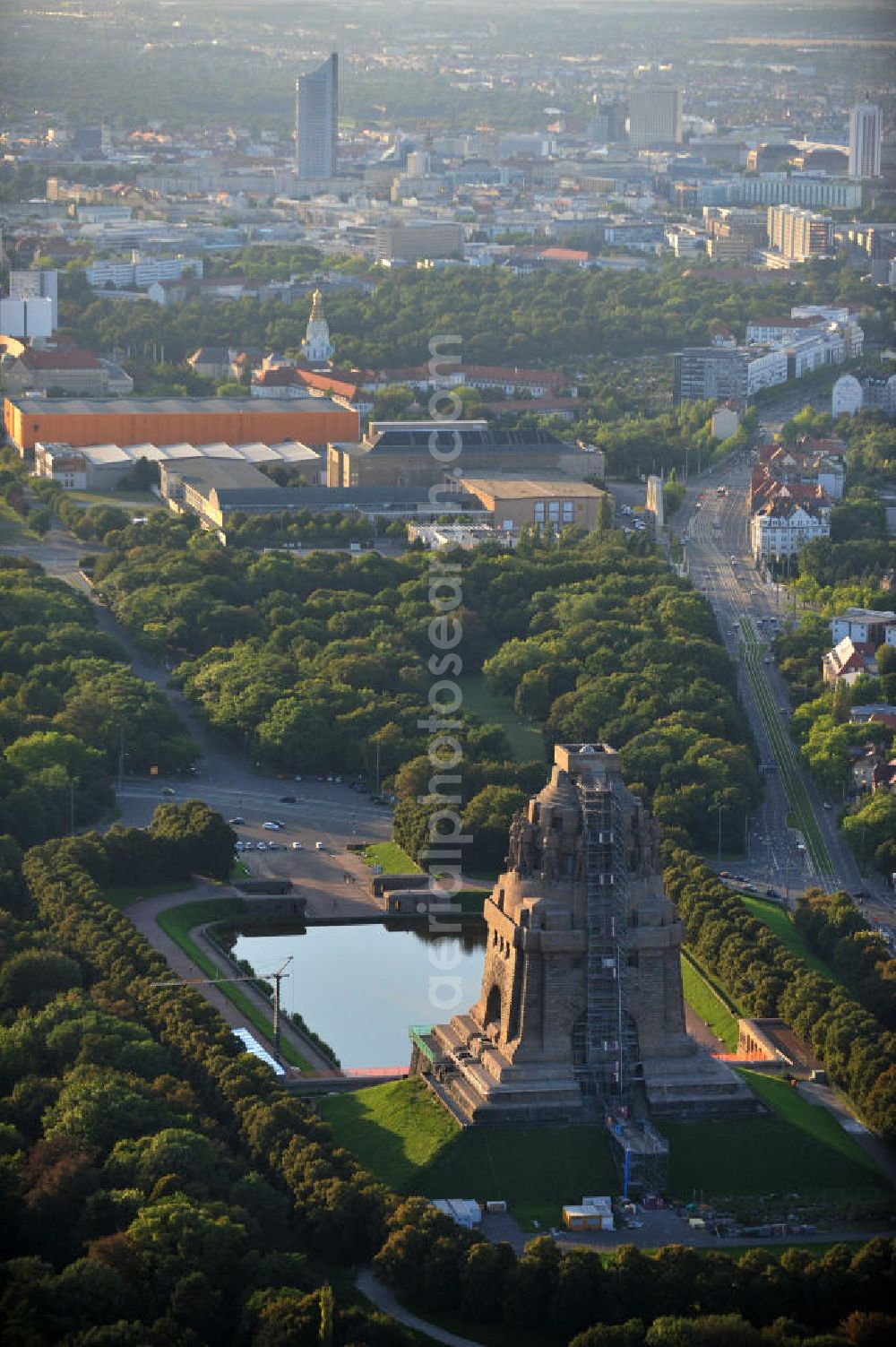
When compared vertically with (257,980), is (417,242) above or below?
below

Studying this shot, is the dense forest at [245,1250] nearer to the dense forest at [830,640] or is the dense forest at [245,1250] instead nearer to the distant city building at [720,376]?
the dense forest at [830,640]

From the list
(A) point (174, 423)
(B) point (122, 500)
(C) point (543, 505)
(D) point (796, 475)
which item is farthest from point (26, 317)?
(C) point (543, 505)

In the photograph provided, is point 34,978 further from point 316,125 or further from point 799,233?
point 316,125

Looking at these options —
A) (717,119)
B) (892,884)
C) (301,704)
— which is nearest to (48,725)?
(301,704)

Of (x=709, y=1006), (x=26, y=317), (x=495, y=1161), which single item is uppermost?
(x=495, y=1161)

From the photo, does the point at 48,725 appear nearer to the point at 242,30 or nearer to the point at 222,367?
the point at 222,367

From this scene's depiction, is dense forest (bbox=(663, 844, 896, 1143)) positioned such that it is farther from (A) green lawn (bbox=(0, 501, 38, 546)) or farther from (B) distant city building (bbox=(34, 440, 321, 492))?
(B) distant city building (bbox=(34, 440, 321, 492))

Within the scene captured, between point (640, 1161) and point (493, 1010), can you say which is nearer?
point (640, 1161)

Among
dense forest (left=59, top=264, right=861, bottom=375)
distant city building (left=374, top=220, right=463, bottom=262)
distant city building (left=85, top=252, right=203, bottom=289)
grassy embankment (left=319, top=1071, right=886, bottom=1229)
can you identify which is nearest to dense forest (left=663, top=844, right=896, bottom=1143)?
grassy embankment (left=319, top=1071, right=886, bottom=1229)
